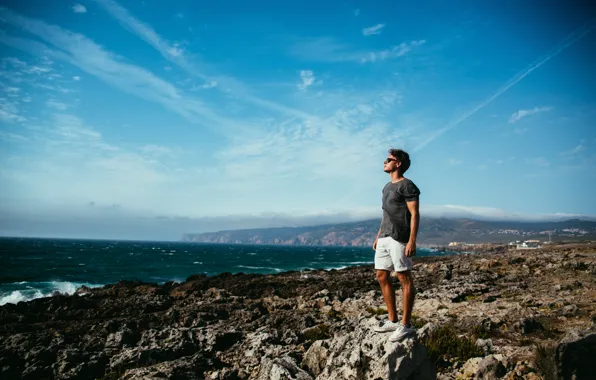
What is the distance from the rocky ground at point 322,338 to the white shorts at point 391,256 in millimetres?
1227

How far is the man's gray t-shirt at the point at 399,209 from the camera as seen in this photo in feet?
19.9

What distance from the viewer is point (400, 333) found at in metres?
5.77

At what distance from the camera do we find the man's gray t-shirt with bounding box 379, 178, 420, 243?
6070 mm

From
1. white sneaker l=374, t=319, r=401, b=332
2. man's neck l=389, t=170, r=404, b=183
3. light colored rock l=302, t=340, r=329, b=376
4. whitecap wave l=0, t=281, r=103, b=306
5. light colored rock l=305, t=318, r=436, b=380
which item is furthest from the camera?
whitecap wave l=0, t=281, r=103, b=306

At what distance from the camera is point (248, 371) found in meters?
8.18

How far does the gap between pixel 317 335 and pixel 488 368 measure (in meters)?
4.89

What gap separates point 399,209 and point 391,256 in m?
0.87

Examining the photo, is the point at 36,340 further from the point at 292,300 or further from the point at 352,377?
the point at 352,377

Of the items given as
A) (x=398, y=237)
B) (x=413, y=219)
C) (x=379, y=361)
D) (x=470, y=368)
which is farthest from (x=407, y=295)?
(x=470, y=368)

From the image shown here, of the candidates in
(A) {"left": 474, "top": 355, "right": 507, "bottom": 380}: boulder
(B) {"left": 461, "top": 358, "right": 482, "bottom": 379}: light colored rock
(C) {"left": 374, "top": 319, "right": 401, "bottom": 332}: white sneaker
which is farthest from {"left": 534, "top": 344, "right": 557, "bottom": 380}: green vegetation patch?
(C) {"left": 374, "top": 319, "right": 401, "bottom": 332}: white sneaker

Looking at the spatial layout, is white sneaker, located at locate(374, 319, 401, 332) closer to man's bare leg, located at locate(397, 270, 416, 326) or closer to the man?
the man

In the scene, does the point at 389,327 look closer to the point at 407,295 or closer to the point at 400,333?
the point at 400,333

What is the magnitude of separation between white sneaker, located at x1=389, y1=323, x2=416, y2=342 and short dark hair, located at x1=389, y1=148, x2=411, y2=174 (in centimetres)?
280

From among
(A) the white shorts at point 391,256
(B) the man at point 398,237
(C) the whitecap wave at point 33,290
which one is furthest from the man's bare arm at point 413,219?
(C) the whitecap wave at point 33,290
